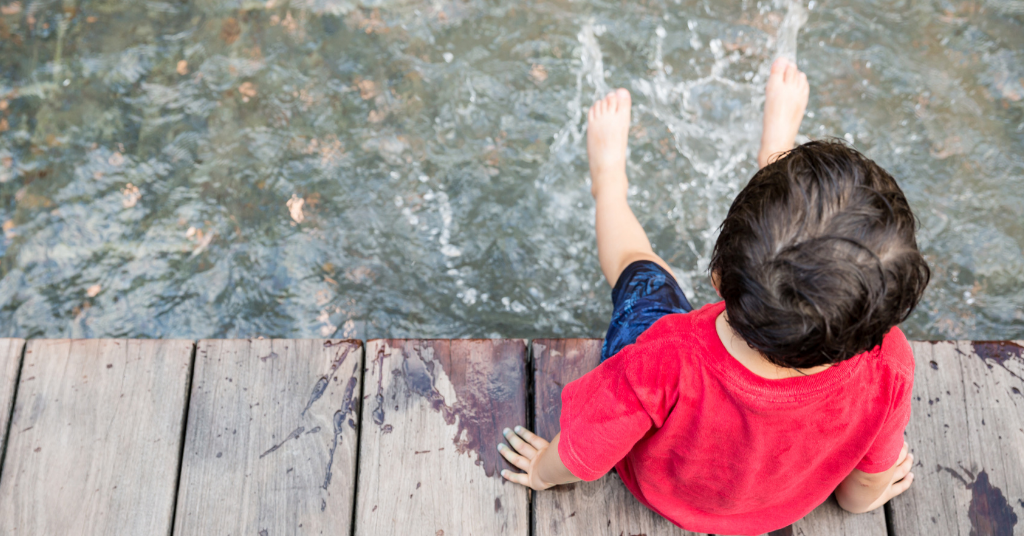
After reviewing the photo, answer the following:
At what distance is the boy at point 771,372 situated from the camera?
2.30 feet

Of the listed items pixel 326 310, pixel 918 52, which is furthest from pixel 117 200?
pixel 918 52

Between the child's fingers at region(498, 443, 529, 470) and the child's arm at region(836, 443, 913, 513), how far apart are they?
626mm

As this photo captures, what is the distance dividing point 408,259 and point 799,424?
1400 millimetres

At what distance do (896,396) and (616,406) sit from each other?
1.32 ft

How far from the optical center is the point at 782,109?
5.92 ft

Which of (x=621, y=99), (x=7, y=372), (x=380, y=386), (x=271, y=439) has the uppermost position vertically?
(x=621, y=99)

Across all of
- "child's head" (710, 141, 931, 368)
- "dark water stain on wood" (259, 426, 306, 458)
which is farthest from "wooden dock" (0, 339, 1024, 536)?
"child's head" (710, 141, 931, 368)

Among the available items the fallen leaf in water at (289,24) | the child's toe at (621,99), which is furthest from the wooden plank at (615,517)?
the fallen leaf in water at (289,24)

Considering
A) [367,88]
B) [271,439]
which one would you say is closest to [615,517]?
[271,439]

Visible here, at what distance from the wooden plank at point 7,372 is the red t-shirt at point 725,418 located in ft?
4.10

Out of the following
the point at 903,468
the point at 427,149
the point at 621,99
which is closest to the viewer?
the point at 903,468

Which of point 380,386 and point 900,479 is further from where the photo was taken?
point 380,386

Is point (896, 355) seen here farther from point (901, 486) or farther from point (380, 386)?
point (380, 386)

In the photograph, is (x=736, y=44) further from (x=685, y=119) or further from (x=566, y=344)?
(x=566, y=344)
